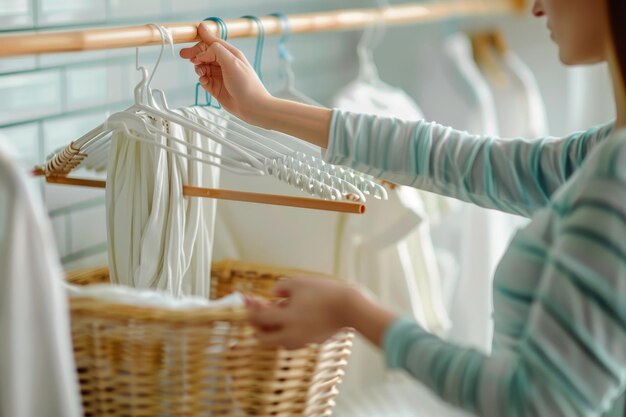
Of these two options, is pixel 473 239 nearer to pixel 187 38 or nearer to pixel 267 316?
pixel 187 38

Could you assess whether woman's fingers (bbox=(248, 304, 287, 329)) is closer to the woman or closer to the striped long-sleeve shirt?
the woman

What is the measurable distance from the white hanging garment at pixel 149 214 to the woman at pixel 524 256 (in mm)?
136

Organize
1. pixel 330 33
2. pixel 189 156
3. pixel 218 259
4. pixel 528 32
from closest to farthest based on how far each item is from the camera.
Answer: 1. pixel 189 156
2. pixel 218 259
3. pixel 330 33
4. pixel 528 32

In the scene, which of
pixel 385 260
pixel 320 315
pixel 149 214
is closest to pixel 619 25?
pixel 320 315

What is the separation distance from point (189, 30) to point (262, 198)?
26 centimetres

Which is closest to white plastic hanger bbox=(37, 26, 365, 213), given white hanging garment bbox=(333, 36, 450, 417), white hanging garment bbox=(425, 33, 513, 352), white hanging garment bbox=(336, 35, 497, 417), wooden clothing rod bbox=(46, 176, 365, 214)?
wooden clothing rod bbox=(46, 176, 365, 214)

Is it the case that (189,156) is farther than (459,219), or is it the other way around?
(459,219)

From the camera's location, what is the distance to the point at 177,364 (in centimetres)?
104

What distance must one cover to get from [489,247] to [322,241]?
1.84 ft

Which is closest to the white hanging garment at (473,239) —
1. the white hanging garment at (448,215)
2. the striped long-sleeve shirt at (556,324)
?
the white hanging garment at (448,215)

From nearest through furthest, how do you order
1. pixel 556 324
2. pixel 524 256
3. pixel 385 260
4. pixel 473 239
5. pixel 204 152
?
pixel 556 324, pixel 524 256, pixel 204 152, pixel 385 260, pixel 473 239

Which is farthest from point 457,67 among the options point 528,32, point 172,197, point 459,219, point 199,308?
point 199,308

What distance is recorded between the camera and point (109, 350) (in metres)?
1.05

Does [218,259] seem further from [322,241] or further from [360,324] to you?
[360,324]
